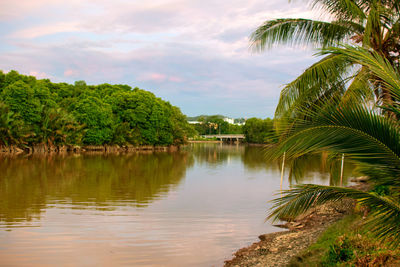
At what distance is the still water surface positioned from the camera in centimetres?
832

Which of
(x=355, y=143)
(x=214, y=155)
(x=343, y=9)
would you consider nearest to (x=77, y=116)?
(x=214, y=155)

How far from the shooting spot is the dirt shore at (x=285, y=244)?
7418 millimetres

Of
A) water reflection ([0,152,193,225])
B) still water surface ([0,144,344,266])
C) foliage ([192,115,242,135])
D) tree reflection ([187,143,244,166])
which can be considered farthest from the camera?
foliage ([192,115,242,135])

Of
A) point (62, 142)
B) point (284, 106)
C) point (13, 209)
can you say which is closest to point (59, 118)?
point (62, 142)

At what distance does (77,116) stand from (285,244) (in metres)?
44.9

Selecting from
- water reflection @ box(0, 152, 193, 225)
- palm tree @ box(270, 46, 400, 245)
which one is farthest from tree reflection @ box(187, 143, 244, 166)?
palm tree @ box(270, 46, 400, 245)

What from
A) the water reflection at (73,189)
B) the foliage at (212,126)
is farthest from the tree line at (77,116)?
the foliage at (212,126)

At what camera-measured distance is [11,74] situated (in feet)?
148

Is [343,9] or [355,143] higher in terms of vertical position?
[343,9]

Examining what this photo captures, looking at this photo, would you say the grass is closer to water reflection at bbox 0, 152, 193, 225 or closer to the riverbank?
the riverbank

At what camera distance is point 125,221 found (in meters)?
11.5

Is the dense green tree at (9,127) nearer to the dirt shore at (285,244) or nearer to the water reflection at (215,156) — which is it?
the water reflection at (215,156)

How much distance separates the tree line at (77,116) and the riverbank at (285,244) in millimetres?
36149

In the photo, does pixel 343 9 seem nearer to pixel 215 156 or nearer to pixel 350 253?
pixel 350 253
